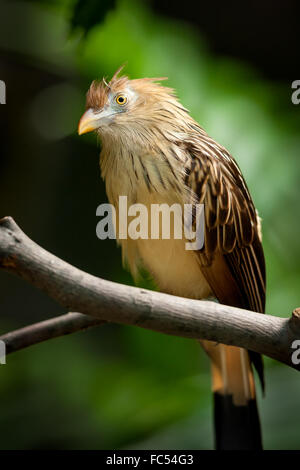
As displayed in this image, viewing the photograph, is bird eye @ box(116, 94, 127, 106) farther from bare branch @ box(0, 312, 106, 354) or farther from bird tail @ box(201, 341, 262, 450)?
bird tail @ box(201, 341, 262, 450)

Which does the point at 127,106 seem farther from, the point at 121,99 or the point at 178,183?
the point at 178,183

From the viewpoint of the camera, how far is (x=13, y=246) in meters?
0.92

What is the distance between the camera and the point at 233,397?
5.03 feet

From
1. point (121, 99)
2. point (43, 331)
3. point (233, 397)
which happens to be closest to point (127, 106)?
point (121, 99)

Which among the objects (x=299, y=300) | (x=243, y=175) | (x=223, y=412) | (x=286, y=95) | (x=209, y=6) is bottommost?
(x=223, y=412)

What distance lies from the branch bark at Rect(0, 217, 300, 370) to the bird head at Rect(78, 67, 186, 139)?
0.27 metres

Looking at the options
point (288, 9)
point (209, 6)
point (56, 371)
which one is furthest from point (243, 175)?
point (56, 371)

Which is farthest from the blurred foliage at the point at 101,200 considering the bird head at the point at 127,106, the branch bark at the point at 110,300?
the branch bark at the point at 110,300

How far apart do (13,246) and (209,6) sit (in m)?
1.28

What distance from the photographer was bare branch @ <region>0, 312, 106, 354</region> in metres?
1.13

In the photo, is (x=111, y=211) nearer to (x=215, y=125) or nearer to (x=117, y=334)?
(x=215, y=125)

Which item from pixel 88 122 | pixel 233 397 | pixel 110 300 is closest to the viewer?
pixel 110 300

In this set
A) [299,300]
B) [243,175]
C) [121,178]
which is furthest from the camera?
[299,300]

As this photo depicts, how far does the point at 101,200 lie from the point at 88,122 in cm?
59
